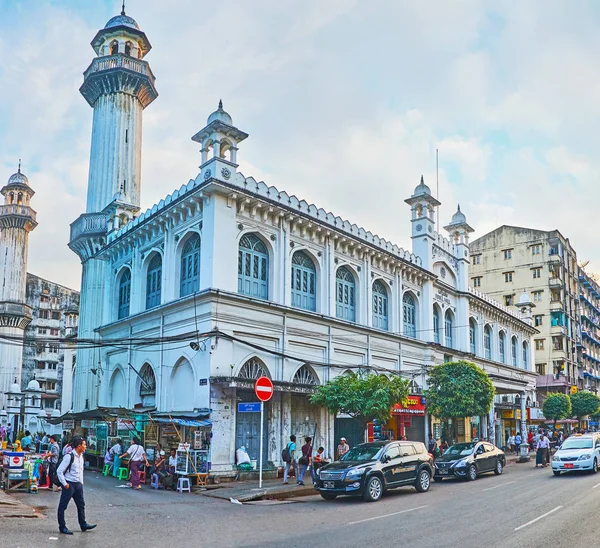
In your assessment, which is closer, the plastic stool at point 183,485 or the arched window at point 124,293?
the plastic stool at point 183,485

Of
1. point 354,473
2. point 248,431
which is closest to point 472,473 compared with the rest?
point 354,473

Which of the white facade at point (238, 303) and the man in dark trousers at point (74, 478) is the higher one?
the white facade at point (238, 303)

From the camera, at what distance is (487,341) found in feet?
140

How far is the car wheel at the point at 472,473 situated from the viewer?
870 inches

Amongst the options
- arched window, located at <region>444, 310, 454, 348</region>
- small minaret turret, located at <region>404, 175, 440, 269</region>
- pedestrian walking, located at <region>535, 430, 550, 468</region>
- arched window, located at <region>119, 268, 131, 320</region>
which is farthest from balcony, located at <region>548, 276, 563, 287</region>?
arched window, located at <region>119, 268, 131, 320</region>

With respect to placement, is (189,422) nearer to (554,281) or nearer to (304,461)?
(304,461)

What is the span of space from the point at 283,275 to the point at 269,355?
3158mm

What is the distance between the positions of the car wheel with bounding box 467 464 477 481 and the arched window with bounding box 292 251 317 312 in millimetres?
8481

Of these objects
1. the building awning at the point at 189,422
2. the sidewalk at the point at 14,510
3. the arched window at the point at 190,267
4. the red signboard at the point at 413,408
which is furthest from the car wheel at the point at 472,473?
the sidewalk at the point at 14,510

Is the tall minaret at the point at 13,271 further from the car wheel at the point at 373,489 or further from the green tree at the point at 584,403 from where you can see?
the green tree at the point at 584,403

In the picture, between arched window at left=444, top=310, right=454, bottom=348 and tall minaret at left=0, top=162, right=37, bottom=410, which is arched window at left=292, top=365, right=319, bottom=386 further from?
tall minaret at left=0, top=162, right=37, bottom=410

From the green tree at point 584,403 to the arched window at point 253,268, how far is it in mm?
42858

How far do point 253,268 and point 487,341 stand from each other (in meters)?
23.9

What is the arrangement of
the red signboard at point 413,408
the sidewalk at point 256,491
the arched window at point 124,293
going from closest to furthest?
the sidewalk at point 256,491 < the red signboard at point 413,408 < the arched window at point 124,293
